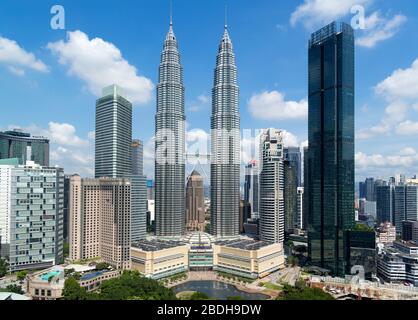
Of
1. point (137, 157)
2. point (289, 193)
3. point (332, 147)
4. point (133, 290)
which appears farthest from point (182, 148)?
point (133, 290)

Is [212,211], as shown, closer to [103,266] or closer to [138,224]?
[138,224]

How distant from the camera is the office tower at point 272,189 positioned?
46.8ft

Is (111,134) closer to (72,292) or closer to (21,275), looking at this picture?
(21,275)

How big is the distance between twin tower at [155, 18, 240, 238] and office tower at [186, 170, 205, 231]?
5708 mm

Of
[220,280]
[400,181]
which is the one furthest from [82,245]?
[400,181]

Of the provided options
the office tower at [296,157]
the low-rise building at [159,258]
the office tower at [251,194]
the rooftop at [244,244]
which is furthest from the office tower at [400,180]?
the low-rise building at [159,258]

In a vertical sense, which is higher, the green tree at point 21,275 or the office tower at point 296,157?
the office tower at point 296,157

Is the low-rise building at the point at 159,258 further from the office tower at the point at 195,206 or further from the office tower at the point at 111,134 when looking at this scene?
the office tower at the point at 195,206

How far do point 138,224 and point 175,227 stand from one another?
6.51 feet

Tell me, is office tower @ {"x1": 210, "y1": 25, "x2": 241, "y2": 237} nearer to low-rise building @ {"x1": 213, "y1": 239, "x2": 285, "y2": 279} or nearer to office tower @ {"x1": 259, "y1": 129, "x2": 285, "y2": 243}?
office tower @ {"x1": 259, "y1": 129, "x2": 285, "y2": 243}

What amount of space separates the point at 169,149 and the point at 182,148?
86 centimetres

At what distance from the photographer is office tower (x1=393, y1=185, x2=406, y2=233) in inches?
715

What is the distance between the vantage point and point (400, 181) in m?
19.1
